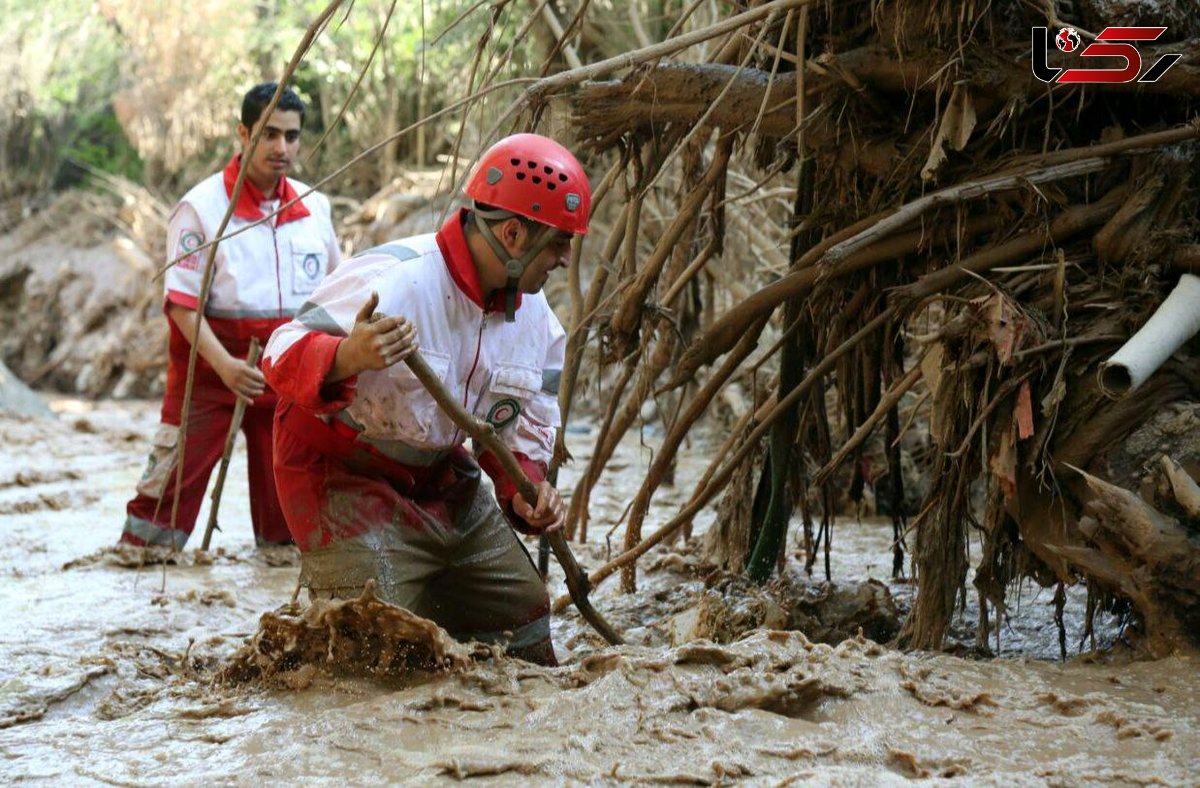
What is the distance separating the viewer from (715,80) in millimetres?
3852

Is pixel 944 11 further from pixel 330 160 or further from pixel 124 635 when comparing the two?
pixel 330 160

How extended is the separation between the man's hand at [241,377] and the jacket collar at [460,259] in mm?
1686

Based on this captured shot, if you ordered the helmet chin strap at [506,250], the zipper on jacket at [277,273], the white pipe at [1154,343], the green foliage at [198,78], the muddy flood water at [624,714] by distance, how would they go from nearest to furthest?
1. the muddy flood water at [624,714]
2. the white pipe at [1154,343]
3. the helmet chin strap at [506,250]
4. the zipper on jacket at [277,273]
5. the green foliage at [198,78]

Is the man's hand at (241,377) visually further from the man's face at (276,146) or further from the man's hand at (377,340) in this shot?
the man's hand at (377,340)

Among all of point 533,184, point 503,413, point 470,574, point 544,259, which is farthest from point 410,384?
point 470,574

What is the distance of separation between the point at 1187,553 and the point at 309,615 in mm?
2085

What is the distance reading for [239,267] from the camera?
5.00 m

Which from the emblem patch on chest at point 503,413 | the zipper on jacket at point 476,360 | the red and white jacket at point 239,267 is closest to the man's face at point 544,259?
the zipper on jacket at point 476,360

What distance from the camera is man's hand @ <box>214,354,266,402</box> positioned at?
481cm

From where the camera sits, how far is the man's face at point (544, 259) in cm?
331

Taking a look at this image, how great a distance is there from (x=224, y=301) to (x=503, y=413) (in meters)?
1.93

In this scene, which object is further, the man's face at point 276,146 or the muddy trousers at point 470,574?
the man's face at point 276,146

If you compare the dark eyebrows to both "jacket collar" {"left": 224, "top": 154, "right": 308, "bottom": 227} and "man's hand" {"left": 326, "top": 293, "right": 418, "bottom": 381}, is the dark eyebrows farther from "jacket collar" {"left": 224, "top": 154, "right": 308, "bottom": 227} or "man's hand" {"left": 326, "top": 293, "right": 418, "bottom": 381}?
"man's hand" {"left": 326, "top": 293, "right": 418, "bottom": 381}

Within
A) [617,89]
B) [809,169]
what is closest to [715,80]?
[617,89]
